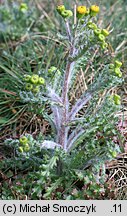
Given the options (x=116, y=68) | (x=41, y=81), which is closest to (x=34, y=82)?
(x=41, y=81)

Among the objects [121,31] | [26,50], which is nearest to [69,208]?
[26,50]

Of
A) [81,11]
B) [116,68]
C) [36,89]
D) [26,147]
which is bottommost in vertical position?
[26,147]

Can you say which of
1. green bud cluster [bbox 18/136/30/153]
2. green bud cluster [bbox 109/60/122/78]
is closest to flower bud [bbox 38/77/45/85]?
green bud cluster [bbox 18/136/30/153]

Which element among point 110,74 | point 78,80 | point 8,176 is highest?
point 78,80

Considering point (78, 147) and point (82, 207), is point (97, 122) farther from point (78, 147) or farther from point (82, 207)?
point (82, 207)

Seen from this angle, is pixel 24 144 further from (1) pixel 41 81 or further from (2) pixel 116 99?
(2) pixel 116 99

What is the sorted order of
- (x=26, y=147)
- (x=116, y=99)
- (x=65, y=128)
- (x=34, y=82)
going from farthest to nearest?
(x=65, y=128)
(x=116, y=99)
(x=26, y=147)
(x=34, y=82)

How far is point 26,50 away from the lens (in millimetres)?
3516

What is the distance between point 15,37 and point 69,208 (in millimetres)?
1978

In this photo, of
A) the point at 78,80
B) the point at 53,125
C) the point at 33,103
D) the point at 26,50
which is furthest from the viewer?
the point at 26,50

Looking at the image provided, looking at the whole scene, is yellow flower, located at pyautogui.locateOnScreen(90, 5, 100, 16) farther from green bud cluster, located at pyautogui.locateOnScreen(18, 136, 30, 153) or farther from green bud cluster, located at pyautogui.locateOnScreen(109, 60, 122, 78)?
green bud cluster, located at pyautogui.locateOnScreen(18, 136, 30, 153)

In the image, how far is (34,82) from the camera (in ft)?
6.87

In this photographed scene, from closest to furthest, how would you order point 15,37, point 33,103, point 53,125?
point 33,103
point 53,125
point 15,37

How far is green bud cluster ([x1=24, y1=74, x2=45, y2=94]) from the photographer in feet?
6.87
